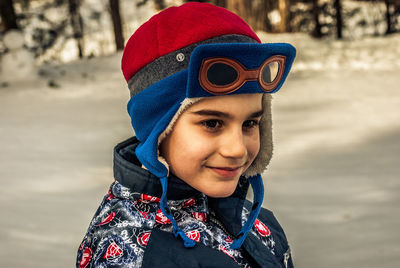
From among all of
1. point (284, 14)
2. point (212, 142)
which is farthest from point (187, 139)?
point (284, 14)

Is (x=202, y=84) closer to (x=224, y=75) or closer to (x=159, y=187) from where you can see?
(x=224, y=75)

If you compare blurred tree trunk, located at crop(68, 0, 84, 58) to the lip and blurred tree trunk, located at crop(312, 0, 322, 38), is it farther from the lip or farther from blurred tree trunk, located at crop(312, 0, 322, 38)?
the lip

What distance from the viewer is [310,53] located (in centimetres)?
996

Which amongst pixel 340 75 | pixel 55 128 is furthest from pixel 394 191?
pixel 340 75

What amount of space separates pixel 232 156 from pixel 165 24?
47cm

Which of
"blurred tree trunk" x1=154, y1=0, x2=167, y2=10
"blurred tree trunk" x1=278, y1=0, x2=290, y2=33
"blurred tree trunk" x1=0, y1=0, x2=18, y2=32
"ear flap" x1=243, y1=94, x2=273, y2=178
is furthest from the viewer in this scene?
"blurred tree trunk" x1=154, y1=0, x2=167, y2=10

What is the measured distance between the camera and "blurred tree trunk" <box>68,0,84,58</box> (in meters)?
15.0

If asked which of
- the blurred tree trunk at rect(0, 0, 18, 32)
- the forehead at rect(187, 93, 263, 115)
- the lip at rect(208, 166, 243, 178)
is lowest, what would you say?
the blurred tree trunk at rect(0, 0, 18, 32)

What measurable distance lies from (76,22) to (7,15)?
279 inches

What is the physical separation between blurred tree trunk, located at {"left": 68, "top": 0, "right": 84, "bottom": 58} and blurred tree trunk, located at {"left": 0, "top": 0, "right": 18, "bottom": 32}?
19.8 feet

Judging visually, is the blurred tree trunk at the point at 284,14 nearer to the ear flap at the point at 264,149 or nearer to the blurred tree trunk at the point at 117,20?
the blurred tree trunk at the point at 117,20

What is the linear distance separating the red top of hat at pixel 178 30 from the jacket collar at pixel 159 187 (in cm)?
29

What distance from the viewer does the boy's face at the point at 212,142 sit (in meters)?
1.47

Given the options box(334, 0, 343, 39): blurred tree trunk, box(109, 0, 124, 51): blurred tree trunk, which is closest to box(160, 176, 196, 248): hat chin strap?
box(109, 0, 124, 51): blurred tree trunk
